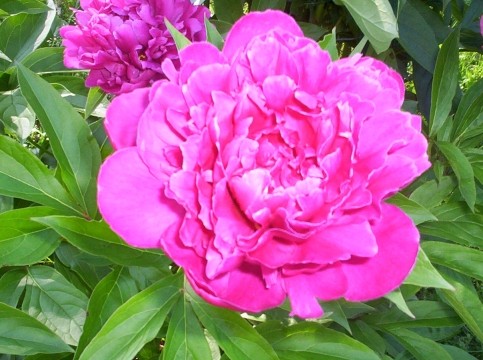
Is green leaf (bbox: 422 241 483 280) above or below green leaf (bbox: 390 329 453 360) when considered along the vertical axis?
above

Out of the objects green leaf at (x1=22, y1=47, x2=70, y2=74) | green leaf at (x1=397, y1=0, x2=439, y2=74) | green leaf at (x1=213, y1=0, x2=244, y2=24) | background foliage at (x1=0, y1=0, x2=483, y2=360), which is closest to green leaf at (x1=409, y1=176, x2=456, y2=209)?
background foliage at (x1=0, y1=0, x2=483, y2=360)

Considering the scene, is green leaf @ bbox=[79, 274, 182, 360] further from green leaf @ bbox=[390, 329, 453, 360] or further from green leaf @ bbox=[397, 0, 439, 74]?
green leaf @ bbox=[397, 0, 439, 74]

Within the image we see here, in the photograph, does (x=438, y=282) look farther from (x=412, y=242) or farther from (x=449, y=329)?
(x=449, y=329)

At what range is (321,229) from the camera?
0.50m

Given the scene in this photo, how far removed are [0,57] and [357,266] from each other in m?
0.84

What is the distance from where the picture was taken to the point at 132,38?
90 cm

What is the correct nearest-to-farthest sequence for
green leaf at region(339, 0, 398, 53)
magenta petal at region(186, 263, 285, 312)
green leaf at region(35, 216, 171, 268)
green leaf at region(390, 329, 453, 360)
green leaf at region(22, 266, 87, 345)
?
magenta petal at region(186, 263, 285, 312), green leaf at region(35, 216, 171, 268), green leaf at region(339, 0, 398, 53), green leaf at region(22, 266, 87, 345), green leaf at region(390, 329, 453, 360)

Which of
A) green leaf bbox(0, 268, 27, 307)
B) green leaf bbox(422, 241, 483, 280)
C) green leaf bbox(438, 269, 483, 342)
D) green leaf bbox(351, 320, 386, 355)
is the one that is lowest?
green leaf bbox(351, 320, 386, 355)

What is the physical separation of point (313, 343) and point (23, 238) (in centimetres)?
35

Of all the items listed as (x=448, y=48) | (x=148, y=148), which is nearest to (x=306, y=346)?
(x=148, y=148)

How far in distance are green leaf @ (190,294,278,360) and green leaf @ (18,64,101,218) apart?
0.60 feet

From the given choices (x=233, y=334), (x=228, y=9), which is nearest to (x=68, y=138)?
(x=233, y=334)

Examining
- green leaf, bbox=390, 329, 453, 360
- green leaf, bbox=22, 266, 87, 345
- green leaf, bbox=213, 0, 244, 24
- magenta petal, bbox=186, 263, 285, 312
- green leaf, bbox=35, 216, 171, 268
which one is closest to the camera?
magenta petal, bbox=186, 263, 285, 312

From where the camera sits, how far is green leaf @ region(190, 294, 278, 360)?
25.2 inches
